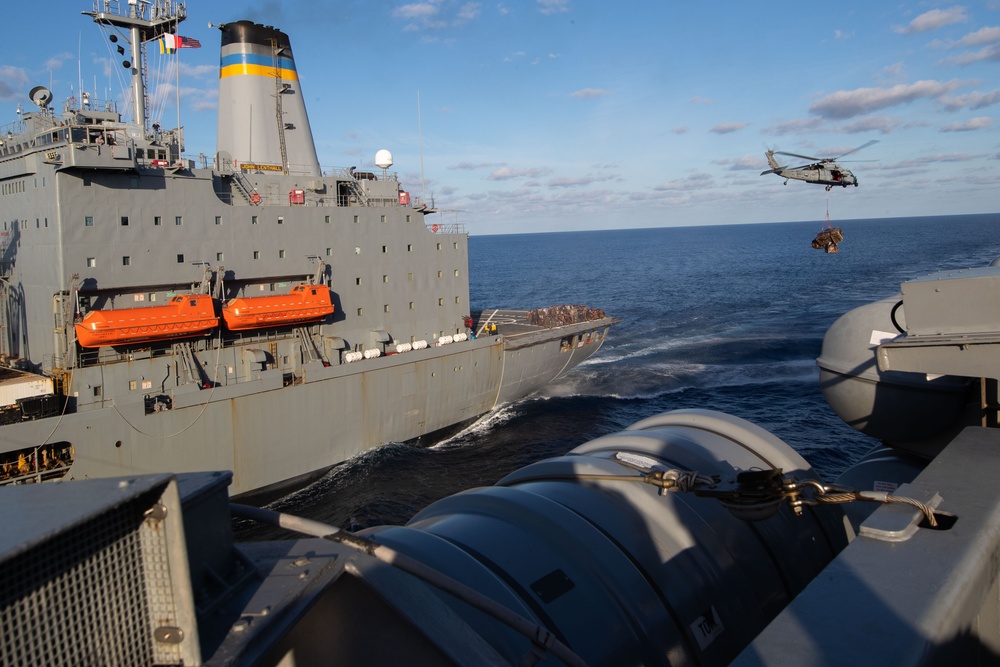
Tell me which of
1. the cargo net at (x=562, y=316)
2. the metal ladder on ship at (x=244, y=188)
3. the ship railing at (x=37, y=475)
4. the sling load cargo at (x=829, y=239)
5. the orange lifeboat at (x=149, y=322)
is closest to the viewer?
the ship railing at (x=37, y=475)

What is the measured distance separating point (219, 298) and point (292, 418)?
440 centimetres

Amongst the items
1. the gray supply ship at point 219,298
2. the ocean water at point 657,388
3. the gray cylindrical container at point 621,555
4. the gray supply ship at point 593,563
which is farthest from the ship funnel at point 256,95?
the gray supply ship at point 593,563

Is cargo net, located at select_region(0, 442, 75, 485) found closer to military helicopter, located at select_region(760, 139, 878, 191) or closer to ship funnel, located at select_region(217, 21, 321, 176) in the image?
ship funnel, located at select_region(217, 21, 321, 176)

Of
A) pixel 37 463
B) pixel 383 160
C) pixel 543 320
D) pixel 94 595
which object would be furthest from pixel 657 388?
pixel 94 595

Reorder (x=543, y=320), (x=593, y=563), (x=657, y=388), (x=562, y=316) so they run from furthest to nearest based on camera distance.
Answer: (x=543, y=320)
(x=562, y=316)
(x=657, y=388)
(x=593, y=563)

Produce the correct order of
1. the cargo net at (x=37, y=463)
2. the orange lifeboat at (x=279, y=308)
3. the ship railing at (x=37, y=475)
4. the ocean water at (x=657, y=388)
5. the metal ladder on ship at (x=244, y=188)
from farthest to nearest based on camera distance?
the metal ladder on ship at (x=244, y=188), the ocean water at (x=657, y=388), the orange lifeboat at (x=279, y=308), the cargo net at (x=37, y=463), the ship railing at (x=37, y=475)

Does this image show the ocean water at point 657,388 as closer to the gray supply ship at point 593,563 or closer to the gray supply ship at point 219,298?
the gray supply ship at point 219,298

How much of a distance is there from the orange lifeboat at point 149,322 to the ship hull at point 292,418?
5.50 ft

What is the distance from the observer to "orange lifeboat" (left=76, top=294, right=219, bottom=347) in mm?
17594

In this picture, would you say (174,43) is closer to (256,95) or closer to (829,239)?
(256,95)

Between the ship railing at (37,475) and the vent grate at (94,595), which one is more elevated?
the vent grate at (94,595)

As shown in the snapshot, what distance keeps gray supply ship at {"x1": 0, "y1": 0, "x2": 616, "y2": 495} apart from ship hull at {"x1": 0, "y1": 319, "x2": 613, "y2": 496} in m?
0.06

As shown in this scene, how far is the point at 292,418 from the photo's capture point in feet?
69.4

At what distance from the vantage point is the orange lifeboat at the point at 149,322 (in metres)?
17.6
